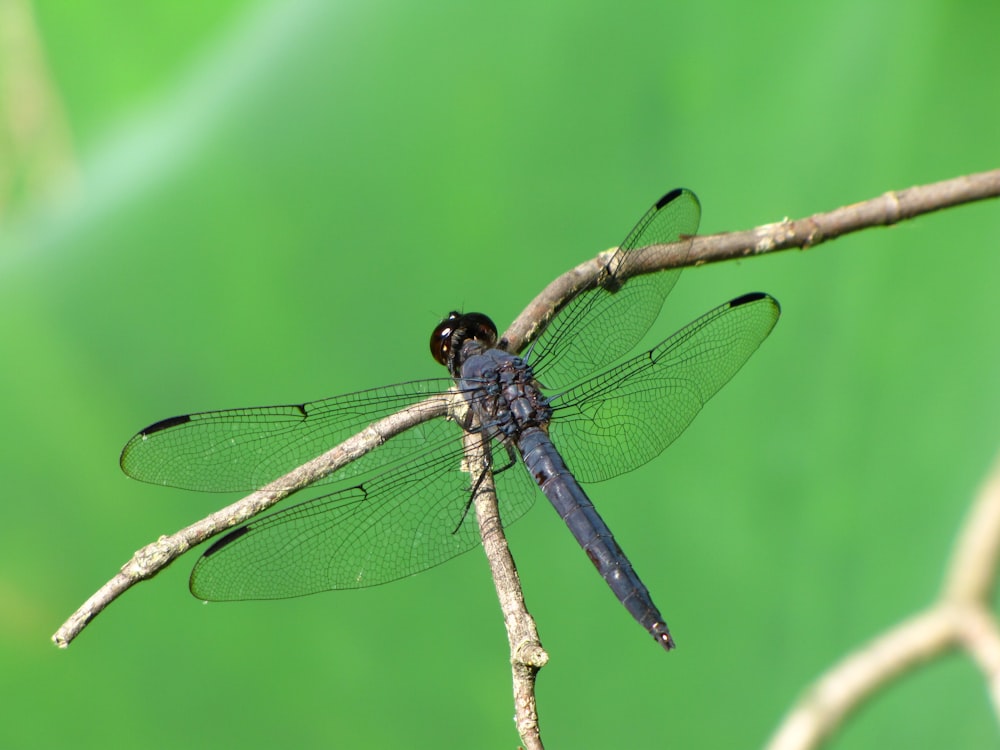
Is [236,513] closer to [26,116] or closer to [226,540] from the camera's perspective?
[226,540]

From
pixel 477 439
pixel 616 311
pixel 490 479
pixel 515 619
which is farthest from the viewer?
pixel 616 311

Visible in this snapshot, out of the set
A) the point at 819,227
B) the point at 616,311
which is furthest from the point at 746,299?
the point at 616,311

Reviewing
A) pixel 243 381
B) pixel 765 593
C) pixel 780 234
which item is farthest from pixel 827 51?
pixel 243 381

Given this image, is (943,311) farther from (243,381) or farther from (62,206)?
(62,206)

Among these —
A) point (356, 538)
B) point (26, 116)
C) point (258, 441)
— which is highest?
point (26, 116)

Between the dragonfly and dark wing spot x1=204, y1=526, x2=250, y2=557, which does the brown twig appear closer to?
the dragonfly

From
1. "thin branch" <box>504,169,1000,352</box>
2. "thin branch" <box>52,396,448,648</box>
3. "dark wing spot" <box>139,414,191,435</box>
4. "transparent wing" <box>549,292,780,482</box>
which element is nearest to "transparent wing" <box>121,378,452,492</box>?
"dark wing spot" <box>139,414,191,435</box>
